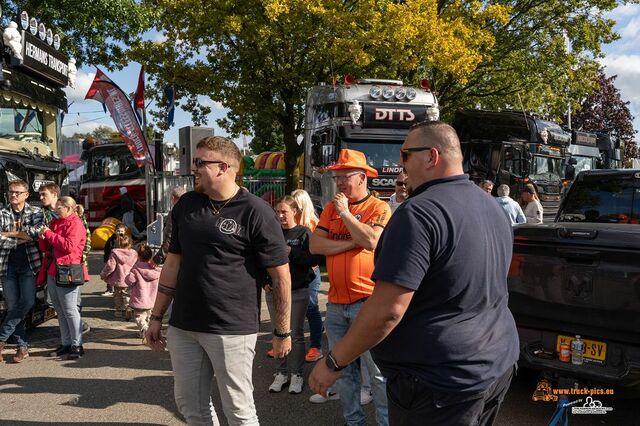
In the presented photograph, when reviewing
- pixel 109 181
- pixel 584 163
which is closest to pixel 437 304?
pixel 584 163

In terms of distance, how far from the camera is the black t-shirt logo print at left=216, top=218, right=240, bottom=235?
3213mm

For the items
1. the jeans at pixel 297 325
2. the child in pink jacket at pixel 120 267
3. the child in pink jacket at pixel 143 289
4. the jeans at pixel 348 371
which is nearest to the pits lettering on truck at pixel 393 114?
the child in pink jacket at pixel 120 267

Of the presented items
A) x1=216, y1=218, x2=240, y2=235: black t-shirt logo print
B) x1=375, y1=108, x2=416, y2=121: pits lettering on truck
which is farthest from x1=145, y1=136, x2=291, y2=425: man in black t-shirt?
x1=375, y1=108, x2=416, y2=121: pits lettering on truck

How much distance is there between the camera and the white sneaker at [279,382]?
5.07 metres

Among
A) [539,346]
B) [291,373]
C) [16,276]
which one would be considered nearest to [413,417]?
[539,346]

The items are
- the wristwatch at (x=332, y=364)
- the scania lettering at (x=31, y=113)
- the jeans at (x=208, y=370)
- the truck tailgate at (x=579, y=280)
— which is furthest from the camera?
the scania lettering at (x=31, y=113)

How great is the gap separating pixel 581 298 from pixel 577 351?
36cm

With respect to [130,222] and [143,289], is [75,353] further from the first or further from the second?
[130,222]

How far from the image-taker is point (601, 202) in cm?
571

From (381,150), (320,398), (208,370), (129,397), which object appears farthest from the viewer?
(381,150)

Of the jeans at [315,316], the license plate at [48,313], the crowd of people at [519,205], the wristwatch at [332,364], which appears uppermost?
the crowd of people at [519,205]

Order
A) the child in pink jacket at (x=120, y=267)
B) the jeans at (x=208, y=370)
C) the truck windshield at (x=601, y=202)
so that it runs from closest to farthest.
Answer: the jeans at (x=208, y=370)
the truck windshield at (x=601, y=202)
the child in pink jacket at (x=120, y=267)

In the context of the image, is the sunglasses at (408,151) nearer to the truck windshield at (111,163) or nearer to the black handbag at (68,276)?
the black handbag at (68,276)

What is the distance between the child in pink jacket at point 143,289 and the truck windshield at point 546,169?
10.1m
